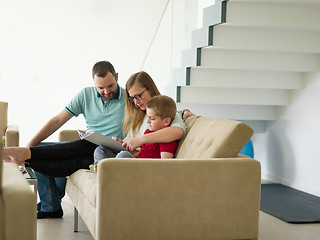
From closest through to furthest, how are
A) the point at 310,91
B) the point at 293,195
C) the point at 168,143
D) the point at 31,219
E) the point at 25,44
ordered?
1. the point at 31,219
2. the point at 168,143
3. the point at 293,195
4. the point at 310,91
5. the point at 25,44

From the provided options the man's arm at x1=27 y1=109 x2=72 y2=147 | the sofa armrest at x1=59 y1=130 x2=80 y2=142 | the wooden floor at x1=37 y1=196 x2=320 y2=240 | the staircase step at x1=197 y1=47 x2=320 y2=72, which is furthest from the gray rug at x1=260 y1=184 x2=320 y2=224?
the man's arm at x1=27 y1=109 x2=72 y2=147

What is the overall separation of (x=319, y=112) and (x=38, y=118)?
13.2 ft

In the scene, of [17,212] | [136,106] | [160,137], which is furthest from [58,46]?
[17,212]

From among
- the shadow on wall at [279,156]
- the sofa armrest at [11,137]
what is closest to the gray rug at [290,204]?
the shadow on wall at [279,156]

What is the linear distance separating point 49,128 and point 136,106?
2.37 ft

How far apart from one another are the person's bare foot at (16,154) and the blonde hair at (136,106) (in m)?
0.67

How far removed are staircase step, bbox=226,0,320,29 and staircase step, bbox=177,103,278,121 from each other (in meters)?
1.54

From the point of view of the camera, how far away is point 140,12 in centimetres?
659

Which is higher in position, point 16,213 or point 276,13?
point 276,13

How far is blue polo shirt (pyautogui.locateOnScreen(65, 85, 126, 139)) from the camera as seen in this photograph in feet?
10.9

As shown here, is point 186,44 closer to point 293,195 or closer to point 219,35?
point 219,35

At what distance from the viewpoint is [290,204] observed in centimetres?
380

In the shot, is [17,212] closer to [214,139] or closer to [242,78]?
[214,139]

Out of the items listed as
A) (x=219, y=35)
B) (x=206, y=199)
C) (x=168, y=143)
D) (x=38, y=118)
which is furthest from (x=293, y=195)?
(x=38, y=118)
